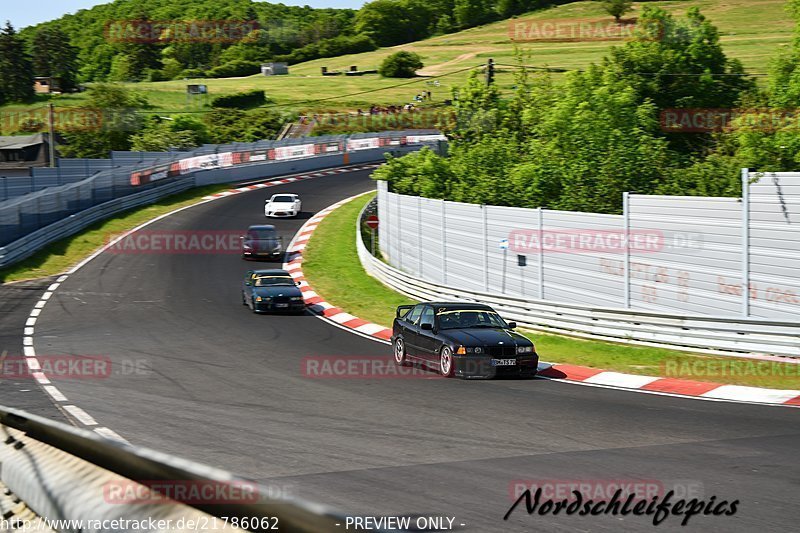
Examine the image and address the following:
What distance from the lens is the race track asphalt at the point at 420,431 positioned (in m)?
8.50

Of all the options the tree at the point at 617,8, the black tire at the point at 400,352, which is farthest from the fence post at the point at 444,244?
the tree at the point at 617,8

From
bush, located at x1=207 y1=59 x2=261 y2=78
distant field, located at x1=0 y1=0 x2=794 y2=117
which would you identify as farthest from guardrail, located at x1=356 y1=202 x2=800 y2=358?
bush, located at x1=207 y1=59 x2=261 y2=78

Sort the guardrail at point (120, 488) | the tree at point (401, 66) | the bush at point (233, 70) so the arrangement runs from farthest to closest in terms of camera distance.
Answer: the bush at point (233, 70) < the tree at point (401, 66) < the guardrail at point (120, 488)

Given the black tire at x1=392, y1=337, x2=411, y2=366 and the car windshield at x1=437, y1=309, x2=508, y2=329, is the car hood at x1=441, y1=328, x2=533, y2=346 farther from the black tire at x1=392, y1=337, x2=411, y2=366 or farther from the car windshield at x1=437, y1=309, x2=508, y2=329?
the black tire at x1=392, y1=337, x2=411, y2=366

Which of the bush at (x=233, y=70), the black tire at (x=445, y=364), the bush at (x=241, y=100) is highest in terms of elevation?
the bush at (x=233, y=70)

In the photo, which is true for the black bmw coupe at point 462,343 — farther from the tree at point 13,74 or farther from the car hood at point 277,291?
the tree at point 13,74

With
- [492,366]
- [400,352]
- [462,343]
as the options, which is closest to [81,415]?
[462,343]

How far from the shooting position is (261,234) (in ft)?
123

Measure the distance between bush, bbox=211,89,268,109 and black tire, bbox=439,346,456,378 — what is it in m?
103

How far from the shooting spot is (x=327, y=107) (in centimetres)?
11331

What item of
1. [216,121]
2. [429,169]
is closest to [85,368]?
[429,169]

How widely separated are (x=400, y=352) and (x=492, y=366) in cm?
280

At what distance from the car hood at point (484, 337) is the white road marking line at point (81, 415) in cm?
664

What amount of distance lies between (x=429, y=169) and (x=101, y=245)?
49.5ft
